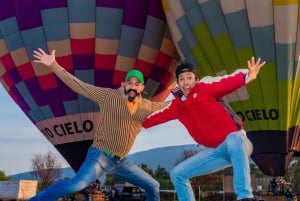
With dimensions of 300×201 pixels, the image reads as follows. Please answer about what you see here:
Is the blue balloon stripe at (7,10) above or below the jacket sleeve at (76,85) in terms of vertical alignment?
above

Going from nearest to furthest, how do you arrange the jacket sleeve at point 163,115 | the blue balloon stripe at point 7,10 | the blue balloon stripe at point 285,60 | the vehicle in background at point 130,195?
the jacket sleeve at point 163,115, the blue balloon stripe at point 285,60, the blue balloon stripe at point 7,10, the vehicle in background at point 130,195

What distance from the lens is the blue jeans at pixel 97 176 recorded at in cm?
459

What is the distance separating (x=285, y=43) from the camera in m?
13.6

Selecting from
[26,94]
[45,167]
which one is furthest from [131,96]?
[45,167]

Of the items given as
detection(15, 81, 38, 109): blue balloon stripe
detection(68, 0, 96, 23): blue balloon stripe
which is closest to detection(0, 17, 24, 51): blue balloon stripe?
detection(15, 81, 38, 109): blue balloon stripe

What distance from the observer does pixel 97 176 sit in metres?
4.94

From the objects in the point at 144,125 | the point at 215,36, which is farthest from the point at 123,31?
the point at 144,125

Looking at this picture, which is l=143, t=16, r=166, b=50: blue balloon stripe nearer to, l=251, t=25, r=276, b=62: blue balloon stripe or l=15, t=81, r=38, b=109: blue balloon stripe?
l=251, t=25, r=276, b=62: blue balloon stripe

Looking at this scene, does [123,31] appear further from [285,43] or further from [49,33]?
[285,43]

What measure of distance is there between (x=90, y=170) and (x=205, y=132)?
1110 millimetres

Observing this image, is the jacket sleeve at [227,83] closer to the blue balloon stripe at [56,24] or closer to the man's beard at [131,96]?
the man's beard at [131,96]

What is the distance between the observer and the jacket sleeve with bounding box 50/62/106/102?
198 inches

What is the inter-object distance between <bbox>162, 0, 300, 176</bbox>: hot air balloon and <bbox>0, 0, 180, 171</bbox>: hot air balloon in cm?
210

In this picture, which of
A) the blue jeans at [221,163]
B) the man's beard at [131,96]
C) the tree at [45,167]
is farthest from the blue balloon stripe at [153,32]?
the tree at [45,167]
